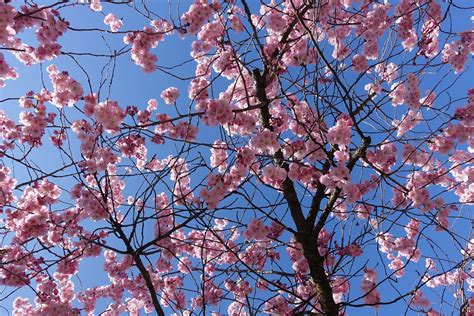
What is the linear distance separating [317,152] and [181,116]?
1.69 m

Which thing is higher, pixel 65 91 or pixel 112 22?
pixel 112 22

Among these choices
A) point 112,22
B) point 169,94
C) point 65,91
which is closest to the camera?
point 65,91

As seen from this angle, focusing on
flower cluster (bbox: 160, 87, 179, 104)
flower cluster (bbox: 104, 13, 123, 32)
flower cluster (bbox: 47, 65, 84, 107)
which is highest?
flower cluster (bbox: 104, 13, 123, 32)

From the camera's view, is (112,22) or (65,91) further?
(112,22)

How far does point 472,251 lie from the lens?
5.75 m

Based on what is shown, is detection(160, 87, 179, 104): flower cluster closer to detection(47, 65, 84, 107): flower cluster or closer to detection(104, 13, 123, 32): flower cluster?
detection(47, 65, 84, 107): flower cluster

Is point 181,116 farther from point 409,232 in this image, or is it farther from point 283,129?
point 409,232

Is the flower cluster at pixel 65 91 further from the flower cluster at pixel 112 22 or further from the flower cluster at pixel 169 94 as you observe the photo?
the flower cluster at pixel 112 22

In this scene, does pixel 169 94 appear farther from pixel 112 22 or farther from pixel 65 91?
pixel 112 22

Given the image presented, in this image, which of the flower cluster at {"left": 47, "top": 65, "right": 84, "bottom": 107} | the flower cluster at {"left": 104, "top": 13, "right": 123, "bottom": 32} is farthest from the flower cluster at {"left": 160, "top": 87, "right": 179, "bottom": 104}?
the flower cluster at {"left": 104, "top": 13, "right": 123, "bottom": 32}

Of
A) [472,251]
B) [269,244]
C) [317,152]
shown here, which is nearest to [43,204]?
[269,244]

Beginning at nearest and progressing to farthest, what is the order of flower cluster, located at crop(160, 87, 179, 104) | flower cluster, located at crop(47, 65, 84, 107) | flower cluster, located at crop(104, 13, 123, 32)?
flower cluster, located at crop(47, 65, 84, 107) → flower cluster, located at crop(160, 87, 179, 104) → flower cluster, located at crop(104, 13, 123, 32)

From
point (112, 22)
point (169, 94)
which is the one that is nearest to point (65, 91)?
point (169, 94)

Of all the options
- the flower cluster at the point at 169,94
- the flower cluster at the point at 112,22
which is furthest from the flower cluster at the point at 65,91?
the flower cluster at the point at 112,22
